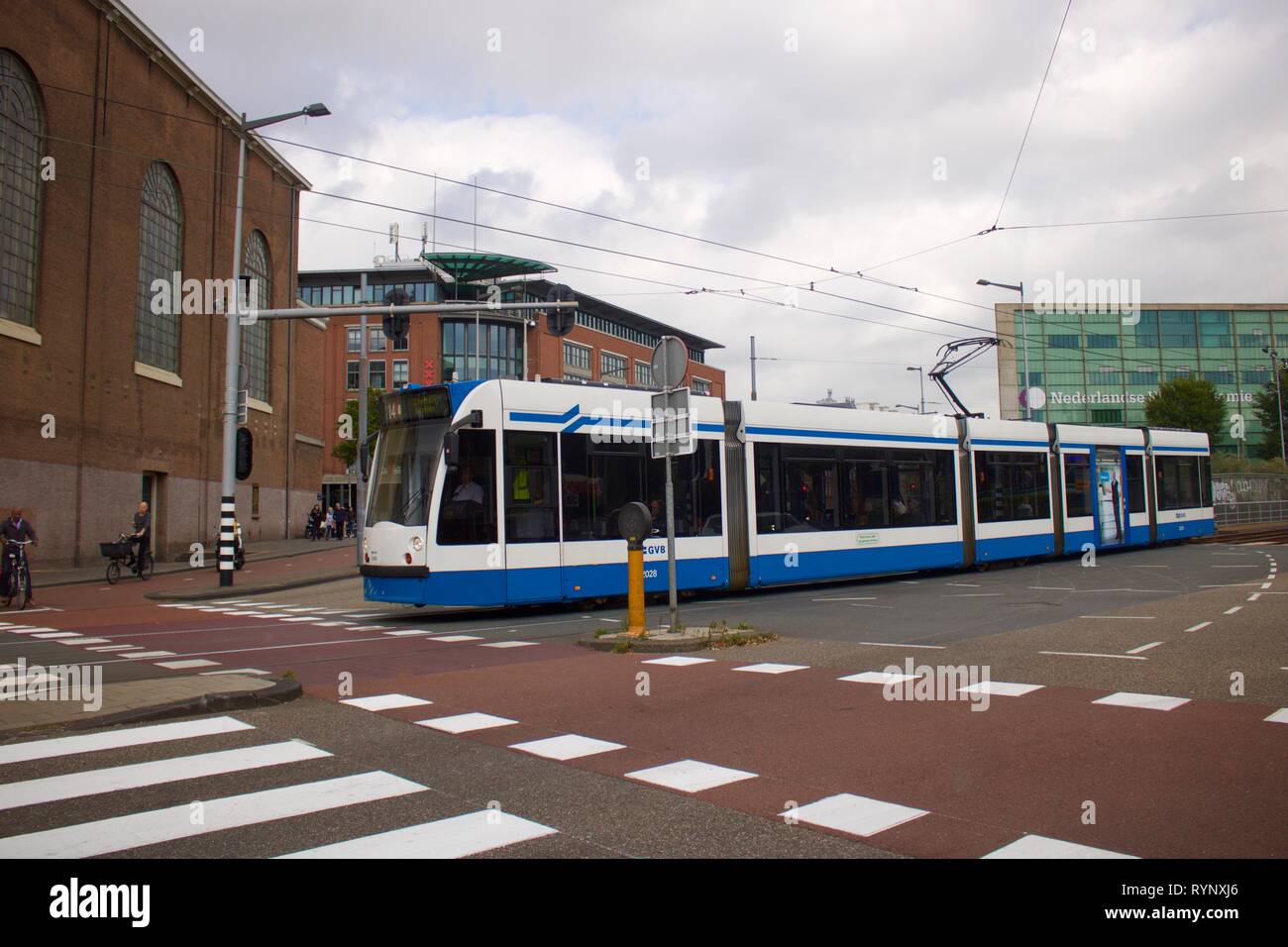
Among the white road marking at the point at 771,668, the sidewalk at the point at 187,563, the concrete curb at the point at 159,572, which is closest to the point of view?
the white road marking at the point at 771,668

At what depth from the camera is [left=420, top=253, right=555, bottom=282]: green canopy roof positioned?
57344 mm

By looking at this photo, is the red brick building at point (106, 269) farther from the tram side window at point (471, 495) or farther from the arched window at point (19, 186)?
the tram side window at point (471, 495)

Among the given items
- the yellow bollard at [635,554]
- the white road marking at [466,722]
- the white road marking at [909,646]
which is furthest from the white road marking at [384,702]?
the white road marking at [909,646]

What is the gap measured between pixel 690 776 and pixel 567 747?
1036 mm

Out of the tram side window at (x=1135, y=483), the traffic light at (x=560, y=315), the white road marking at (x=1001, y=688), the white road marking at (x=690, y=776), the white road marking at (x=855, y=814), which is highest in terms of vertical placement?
the traffic light at (x=560, y=315)

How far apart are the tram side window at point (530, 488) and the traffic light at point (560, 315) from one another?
15.5 feet

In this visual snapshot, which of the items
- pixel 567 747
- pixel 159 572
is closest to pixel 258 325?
pixel 159 572

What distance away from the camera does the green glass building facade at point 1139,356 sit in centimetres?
8175

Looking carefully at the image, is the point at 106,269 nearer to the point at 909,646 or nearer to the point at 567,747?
the point at 909,646

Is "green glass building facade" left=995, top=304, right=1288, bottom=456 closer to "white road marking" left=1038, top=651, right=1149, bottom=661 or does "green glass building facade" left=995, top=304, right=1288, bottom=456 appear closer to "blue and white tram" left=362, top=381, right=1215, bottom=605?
"blue and white tram" left=362, top=381, right=1215, bottom=605

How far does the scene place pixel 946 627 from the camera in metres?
11.5
